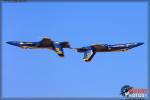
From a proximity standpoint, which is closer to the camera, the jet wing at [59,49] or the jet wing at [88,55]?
the jet wing at [59,49]

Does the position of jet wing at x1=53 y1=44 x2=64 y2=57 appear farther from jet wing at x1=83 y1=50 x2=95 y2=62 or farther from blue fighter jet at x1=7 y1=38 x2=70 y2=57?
jet wing at x1=83 y1=50 x2=95 y2=62

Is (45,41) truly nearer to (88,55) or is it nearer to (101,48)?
(88,55)

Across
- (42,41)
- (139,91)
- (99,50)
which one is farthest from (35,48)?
(139,91)

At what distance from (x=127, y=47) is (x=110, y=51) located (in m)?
1.93

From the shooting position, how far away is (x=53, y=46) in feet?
293

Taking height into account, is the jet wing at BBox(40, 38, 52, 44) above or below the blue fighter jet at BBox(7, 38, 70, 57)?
above

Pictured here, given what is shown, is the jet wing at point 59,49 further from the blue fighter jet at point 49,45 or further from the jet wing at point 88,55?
the jet wing at point 88,55

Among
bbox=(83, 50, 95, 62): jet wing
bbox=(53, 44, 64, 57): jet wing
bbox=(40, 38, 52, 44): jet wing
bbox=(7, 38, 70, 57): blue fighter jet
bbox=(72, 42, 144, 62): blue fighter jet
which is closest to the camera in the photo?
bbox=(53, 44, 64, 57): jet wing

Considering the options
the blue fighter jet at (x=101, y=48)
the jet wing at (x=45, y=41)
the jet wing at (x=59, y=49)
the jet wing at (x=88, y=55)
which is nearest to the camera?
the jet wing at (x=59, y=49)

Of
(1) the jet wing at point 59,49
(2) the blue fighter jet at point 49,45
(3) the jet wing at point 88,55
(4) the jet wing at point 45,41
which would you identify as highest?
(4) the jet wing at point 45,41

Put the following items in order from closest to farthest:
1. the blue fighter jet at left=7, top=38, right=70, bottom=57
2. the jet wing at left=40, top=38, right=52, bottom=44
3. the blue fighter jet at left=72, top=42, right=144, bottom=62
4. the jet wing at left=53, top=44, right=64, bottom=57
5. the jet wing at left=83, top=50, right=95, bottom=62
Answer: the jet wing at left=53, top=44, right=64, bottom=57, the blue fighter jet at left=7, top=38, right=70, bottom=57, the jet wing at left=40, top=38, right=52, bottom=44, the jet wing at left=83, top=50, right=95, bottom=62, the blue fighter jet at left=72, top=42, right=144, bottom=62

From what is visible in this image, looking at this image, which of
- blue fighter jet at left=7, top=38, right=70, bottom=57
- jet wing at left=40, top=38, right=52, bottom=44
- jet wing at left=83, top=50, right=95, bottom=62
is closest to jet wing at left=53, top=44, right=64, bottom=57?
blue fighter jet at left=7, top=38, right=70, bottom=57

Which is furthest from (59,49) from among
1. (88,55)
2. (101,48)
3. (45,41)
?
(101,48)

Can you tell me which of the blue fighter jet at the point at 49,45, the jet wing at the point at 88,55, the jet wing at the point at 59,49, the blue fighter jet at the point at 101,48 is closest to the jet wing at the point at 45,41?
the blue fighter jet at the point at 49,45
